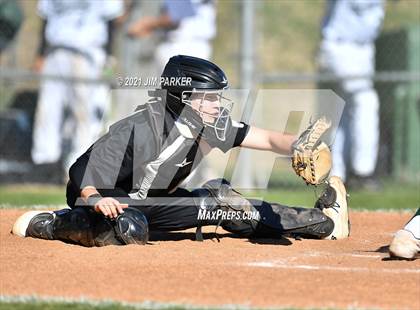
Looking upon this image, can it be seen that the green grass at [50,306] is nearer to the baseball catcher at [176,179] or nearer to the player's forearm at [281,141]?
the baseball catcher at [176,179]

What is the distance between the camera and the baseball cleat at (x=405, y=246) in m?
6.13

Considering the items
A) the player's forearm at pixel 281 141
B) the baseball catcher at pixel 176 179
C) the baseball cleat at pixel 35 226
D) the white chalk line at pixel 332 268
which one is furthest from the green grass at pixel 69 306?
the player's forearm at pixel 281 141

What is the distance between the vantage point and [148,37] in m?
14.2

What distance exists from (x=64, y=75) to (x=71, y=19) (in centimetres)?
78

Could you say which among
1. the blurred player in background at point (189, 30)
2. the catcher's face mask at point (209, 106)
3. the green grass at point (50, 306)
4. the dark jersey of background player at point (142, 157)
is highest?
the blurred player in background at point (189, 30)

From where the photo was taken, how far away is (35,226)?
7.12 meters

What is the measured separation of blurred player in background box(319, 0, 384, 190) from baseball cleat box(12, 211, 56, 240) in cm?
637

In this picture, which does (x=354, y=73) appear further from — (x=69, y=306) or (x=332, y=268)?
(x=69, y=306)

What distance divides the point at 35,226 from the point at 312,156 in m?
2.08

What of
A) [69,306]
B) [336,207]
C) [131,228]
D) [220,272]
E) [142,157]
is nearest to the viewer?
[69,306]

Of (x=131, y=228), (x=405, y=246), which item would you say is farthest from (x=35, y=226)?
(x=405, y=246)

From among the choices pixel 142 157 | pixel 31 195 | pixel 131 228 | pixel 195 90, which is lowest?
pixel 31 195

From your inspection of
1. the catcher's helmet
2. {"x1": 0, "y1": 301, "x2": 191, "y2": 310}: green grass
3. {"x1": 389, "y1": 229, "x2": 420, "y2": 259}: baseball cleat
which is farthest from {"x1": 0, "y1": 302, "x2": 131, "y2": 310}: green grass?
the catcher's helmet

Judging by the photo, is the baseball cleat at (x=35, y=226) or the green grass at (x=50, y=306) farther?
the baseball cleat at (x=35, y=226)
